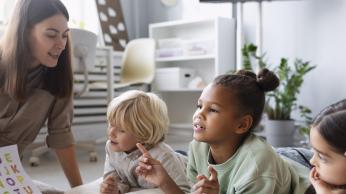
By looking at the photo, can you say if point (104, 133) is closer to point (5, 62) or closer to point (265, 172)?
point (5, 62)

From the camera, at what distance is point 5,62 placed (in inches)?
50.4

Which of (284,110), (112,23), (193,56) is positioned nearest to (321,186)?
(284,110)

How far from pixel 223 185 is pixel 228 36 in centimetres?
275

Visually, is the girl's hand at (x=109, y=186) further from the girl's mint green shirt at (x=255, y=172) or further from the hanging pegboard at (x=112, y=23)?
the hanging pegboard at (x=112, y=23)

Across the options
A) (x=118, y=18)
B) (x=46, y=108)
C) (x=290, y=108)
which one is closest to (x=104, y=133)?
(x=118, y=18)

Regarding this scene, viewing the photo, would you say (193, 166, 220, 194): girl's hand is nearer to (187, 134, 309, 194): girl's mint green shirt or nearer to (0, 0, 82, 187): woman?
(187, 134, 309, 194): girl's mint green shirt

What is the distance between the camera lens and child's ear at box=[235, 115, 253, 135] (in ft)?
3.45

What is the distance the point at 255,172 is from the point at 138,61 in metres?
2.98

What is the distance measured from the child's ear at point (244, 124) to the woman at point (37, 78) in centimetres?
61

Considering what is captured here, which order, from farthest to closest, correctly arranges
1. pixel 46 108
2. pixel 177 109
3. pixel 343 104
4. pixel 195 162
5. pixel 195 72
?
Answer: pixel 177 109
pixel 195 72
pixel 46 108
pixel 195 162
pixel 343 104

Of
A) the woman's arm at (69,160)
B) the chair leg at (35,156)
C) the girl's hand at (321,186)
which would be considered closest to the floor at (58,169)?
the chair leg at (35,156)

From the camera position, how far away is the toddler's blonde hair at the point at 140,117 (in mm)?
1188

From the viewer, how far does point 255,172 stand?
37.7 inches

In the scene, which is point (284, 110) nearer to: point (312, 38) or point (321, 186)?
point (312, 38)
